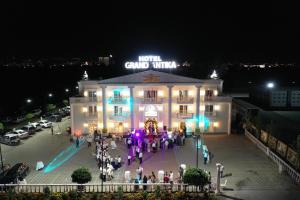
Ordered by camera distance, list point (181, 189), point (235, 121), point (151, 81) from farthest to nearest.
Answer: point (235, 121)
point (151, 81)
point (181, 189)

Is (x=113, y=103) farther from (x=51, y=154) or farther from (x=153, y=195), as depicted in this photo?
(x=153, y=195)

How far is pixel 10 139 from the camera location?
4422 centimetres

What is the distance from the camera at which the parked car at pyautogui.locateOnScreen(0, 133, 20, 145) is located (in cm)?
4361

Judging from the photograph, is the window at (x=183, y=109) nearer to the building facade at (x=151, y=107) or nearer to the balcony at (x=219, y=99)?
the building facade at (x=151, y=107)

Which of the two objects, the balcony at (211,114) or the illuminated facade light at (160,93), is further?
the illuminated facade light at (160,93)

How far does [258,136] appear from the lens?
4266 cm

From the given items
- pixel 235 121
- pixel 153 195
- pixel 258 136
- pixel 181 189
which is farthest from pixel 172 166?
pixel 235 121

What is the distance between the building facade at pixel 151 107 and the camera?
157 feet

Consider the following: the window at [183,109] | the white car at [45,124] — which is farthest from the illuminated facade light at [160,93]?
the white car at [45,124]

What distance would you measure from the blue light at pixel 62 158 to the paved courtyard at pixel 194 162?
0.53 meters

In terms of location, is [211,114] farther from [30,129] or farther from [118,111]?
[30,129]

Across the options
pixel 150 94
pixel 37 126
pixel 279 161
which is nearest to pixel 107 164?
pixel 150 94

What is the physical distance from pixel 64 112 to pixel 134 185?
41068 millimetres

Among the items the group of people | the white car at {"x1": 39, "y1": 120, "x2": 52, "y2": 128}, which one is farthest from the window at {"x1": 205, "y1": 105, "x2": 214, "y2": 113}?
the white car at {"x1": 39, "y1": 120, "x2": 52, "y2": 128}
